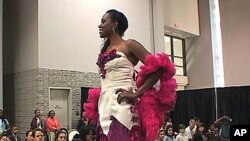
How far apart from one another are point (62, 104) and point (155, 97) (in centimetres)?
945

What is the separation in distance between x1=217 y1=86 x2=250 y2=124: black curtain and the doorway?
4.18m

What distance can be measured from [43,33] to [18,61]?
1.34 m

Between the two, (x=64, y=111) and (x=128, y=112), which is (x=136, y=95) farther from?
(x=64, y=111)

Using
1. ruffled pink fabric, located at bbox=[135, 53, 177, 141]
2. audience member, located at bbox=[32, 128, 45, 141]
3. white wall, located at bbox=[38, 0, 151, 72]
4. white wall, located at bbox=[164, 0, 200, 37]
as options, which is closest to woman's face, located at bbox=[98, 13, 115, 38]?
ruffled pink fabric, located at bbox=[135, 53, 177, 141]

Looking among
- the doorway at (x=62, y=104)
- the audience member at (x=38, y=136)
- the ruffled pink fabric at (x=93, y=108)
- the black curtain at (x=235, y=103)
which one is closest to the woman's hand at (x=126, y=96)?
the ruffled pink fabric at (x=93, y=108)

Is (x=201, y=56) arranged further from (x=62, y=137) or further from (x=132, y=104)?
(x=132, y=104)

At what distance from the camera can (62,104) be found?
11.4 meters

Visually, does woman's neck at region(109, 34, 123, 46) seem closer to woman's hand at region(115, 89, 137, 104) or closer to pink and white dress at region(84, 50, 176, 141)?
pink and white dress at region(84, 50, 176, 141)

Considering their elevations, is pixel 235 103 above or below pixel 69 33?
below

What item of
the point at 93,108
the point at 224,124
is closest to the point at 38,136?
the point at 93,108

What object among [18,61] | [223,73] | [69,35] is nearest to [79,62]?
[69,35]

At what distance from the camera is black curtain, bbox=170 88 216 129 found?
12273 mm

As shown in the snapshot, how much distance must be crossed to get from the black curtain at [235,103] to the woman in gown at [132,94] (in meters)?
9.63

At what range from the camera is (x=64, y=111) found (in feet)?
37.7
